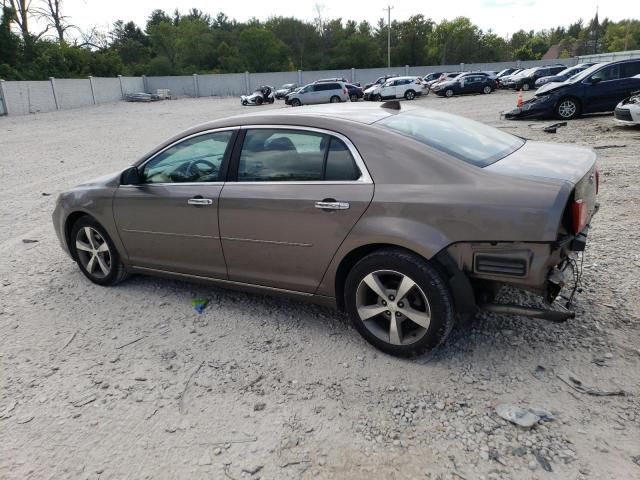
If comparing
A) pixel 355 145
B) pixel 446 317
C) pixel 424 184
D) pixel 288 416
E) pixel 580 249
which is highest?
pixel 355 145

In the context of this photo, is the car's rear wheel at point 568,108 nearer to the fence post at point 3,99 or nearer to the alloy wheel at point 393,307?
the alloy wheel at point 393,307

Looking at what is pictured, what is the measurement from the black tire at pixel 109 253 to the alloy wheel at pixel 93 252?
14mm

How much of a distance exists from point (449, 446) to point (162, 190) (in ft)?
9.59

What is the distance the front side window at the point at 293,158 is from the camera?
3.32 meters

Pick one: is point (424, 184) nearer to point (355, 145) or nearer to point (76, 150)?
point (355, 145)

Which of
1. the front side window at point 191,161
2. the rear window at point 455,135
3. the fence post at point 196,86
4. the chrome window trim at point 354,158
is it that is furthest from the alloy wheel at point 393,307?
the fence post at point 196,86

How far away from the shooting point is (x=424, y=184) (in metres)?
3.02

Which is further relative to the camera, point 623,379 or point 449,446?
point 623,379

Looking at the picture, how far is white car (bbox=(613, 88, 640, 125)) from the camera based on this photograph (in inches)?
438

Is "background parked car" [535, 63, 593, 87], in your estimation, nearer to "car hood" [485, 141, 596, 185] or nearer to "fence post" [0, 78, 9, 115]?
"car hood" [485, 141, 596, 185]

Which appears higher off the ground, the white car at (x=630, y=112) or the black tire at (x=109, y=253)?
the white car at (x=630, y=112)

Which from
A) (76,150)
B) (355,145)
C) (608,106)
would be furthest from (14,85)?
(355,145)

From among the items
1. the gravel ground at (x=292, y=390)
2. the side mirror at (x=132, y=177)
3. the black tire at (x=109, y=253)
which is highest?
the side mirror at (x=132, y=177)

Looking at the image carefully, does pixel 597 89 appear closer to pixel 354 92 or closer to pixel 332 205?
pixel 332 205
